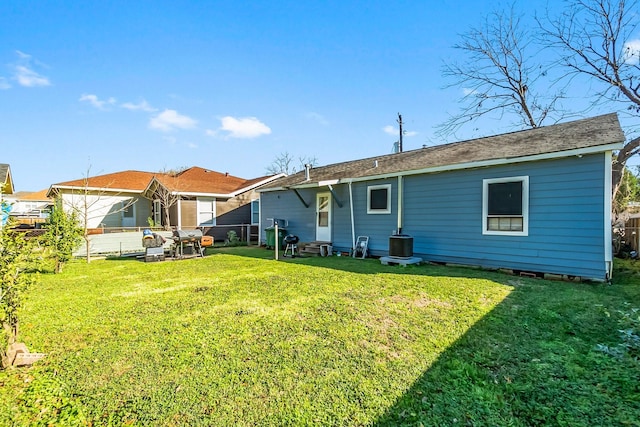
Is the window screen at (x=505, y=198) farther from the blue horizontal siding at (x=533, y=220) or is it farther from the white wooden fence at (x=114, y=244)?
the white wooden fence at (x=114, y=244)

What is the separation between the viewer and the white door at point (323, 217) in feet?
36.6

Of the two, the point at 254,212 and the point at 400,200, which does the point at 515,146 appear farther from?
the point at 254,212

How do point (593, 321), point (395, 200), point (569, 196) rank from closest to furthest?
1. point (593, 321)
2. point (569, 196)
3. point (395, 200)

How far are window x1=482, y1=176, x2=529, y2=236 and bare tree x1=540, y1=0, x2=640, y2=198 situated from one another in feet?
25.3

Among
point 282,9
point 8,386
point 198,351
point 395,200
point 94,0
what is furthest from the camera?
point 282,9

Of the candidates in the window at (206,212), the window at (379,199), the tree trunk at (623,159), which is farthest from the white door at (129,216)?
the tree trunk at (623,159)

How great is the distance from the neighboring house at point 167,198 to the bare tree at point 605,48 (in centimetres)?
1558

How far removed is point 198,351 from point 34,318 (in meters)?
2.94

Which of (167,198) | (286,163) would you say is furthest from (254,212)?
(286,163)

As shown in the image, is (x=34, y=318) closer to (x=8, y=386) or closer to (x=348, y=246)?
(x=8, y=386)

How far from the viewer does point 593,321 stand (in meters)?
3.82

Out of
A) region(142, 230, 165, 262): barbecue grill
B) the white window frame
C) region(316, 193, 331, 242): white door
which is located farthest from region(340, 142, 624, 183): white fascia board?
the white window frame

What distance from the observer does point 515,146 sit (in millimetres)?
7410

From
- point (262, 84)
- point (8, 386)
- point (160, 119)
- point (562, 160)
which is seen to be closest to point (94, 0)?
point (262, 84)
